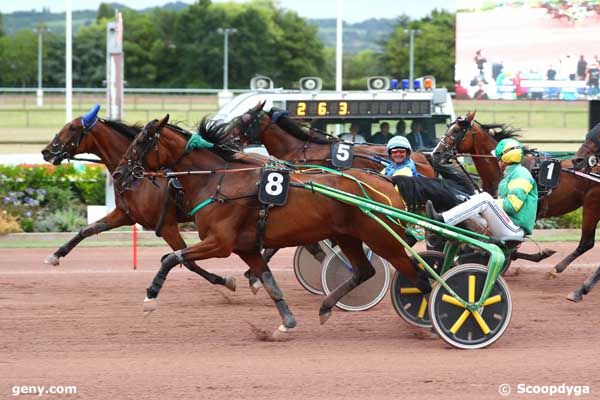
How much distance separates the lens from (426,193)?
8.20 meters

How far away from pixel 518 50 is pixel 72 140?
1408 centimetres

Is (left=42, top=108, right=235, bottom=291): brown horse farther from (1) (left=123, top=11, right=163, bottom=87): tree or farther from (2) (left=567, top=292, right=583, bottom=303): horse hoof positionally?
(1) (left=123, top=11, right=163, bottom=87): tree

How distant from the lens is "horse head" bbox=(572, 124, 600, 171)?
10.6 m

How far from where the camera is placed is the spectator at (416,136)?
15300 millimetres

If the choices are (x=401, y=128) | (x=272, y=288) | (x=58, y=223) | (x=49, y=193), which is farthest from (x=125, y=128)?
(x=401, y=128)

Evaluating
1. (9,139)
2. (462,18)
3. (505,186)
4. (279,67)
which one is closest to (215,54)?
(279,67)

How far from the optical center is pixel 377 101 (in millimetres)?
15305

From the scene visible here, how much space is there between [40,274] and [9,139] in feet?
66.9

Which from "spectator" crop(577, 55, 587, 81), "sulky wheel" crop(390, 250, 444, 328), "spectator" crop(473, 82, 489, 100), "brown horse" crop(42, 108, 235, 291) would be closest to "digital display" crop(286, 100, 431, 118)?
"brown horse" crop(42, 108, 235, 291)

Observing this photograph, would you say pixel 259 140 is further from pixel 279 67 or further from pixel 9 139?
pixel 279 67

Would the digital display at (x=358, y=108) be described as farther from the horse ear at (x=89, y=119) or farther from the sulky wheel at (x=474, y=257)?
the sulky wheel at (x=474, y=257)

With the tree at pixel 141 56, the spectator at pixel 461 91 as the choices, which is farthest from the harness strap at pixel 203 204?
the tree at pixel 141 56

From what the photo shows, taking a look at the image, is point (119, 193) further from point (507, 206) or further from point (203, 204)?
point (507, 206)

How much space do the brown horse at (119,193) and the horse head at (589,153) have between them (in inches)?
A: 149
